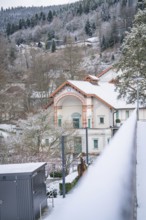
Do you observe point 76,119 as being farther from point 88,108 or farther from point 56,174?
point 56,174

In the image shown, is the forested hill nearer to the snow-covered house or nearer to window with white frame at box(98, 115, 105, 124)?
the snow-covered house

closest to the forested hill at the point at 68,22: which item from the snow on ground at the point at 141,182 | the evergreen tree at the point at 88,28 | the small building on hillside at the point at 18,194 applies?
the evergreen tree at the point at 88,28

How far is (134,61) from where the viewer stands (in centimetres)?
1892

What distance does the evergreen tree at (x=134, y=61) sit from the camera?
18.4 m

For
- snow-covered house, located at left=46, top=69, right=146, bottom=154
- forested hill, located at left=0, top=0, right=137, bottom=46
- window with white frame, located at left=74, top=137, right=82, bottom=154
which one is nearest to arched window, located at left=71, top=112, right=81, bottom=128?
snow-covered house, located at left=46, top=69, right=146, bottom=154

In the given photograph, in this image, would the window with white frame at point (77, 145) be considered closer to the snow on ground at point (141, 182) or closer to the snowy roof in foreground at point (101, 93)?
the snowy roof in foreground at point (101, 93)

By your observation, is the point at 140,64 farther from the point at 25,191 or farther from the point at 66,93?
the point at 66,93

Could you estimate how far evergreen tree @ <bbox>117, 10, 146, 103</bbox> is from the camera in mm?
18391

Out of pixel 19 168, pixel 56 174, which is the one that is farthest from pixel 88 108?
pixel 19 168

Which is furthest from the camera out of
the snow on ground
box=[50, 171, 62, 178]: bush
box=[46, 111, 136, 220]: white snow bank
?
box=[50, 171, 62, 178]: bush

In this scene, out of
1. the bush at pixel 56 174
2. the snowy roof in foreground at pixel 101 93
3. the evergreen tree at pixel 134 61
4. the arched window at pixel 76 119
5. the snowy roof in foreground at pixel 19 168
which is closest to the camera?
the snowy roof in foreground at pixel 19 168

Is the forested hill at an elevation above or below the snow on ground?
above

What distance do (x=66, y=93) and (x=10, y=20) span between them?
488 ft

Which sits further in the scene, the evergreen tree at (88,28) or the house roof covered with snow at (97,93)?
the evergreen tree at (88,28)
